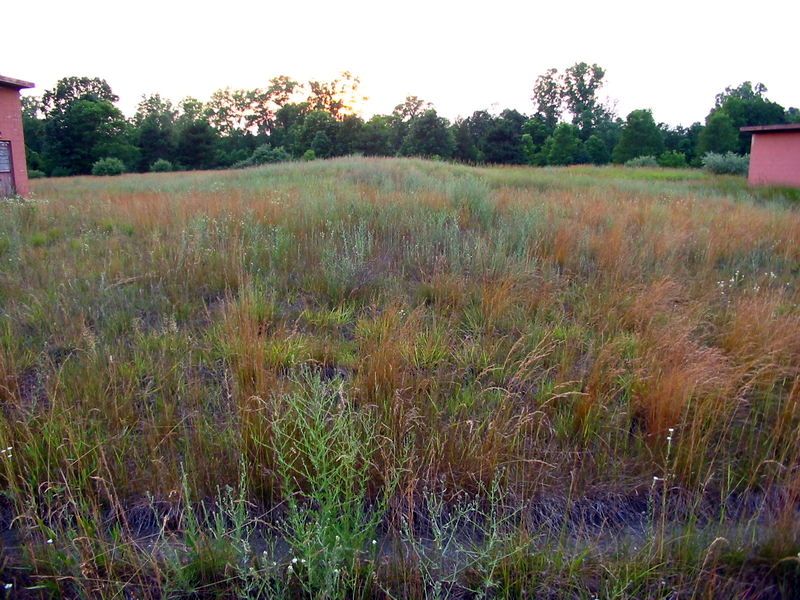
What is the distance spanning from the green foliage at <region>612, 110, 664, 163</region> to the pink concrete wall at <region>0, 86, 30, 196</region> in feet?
149

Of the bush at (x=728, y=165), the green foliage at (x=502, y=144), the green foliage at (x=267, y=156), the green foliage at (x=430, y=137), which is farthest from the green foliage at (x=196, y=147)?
the bush at (x=728, y=165)

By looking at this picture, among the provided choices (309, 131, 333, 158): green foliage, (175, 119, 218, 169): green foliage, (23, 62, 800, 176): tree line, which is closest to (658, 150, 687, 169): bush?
A: (23, 62, 800, 176): tree line

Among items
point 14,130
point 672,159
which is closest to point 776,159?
point 14,130

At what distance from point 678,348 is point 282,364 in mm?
2686

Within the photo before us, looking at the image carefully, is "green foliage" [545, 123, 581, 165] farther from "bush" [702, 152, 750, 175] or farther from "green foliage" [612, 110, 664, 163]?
"bush" [702, 152, 750, 175]

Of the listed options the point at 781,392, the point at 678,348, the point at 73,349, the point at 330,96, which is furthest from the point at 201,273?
the point at 330,96

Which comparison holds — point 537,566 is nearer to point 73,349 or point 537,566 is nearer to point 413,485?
point 413,485

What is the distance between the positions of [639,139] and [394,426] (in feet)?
172

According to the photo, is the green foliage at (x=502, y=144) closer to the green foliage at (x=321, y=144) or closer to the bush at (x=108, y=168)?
the green foliage at (x=321, y=144)

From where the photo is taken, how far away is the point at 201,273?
17.7ft

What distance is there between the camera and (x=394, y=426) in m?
2.80

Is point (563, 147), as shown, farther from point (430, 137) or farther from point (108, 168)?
point (108, 168)

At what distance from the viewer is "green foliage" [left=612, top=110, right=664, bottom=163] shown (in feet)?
158

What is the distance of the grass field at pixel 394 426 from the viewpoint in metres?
2.24
